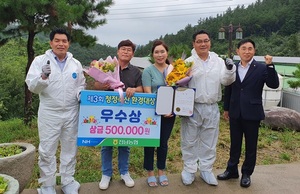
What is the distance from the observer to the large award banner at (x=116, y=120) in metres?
2.85

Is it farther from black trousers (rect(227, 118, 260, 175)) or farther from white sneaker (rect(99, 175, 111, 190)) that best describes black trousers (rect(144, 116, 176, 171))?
black trousers (rect(227, 118, 260, 175))

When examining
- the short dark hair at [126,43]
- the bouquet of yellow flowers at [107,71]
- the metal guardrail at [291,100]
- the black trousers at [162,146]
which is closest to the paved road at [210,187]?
the black trousers at [162,146]

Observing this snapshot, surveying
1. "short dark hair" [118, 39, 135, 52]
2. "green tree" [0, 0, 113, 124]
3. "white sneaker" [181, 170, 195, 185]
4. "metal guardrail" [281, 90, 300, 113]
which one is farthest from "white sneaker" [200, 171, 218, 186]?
"metal guardrail" [281, 90, 300, 113]

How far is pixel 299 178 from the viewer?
11.8ft

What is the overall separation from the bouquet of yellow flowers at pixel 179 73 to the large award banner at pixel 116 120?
23 centimetres

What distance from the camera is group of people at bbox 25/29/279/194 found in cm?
274

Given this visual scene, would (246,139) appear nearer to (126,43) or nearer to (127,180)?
(127,180)

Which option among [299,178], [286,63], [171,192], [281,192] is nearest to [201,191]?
[171,192]

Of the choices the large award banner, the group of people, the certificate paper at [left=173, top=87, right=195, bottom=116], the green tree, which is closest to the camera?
the group of people

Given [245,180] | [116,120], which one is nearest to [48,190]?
[116,120]

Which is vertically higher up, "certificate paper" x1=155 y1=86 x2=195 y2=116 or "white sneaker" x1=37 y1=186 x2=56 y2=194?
"certificate paper" x1=155 y1=86 x2=195 y2=116

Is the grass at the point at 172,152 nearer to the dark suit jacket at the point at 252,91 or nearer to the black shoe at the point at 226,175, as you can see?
the black shoe at the point at 226,175

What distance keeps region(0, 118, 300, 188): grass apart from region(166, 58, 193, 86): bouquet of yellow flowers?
1.47 metres

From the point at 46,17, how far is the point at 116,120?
2847 millimetres
